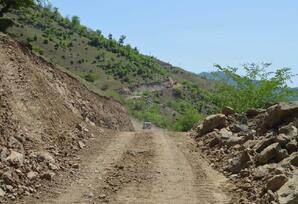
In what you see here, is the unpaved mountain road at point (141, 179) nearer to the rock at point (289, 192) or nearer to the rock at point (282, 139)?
the rock at point (289, 192)

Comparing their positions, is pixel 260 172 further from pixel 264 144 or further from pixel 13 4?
pixel 13 4

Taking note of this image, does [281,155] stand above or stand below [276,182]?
above

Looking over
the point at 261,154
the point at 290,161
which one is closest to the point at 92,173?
the point at 261,154

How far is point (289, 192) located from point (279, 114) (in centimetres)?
780

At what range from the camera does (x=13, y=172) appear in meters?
11.9

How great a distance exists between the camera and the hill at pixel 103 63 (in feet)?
423

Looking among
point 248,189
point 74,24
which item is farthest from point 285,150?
point 74,24

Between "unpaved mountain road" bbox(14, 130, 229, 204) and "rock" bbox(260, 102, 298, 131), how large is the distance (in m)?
2.81

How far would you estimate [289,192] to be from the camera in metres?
10.0

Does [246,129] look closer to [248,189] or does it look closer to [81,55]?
[248,189]

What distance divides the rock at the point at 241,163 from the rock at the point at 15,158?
20.6 ft

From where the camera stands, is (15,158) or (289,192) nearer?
(289,192)

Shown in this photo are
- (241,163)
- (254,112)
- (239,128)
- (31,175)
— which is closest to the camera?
(31,175)

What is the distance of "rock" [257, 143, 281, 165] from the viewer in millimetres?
13867
